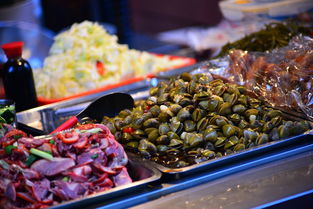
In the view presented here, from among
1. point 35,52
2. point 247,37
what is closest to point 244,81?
point 247,37

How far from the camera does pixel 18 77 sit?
2223 mm

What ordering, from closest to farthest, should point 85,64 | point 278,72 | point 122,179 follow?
point 122,179 → point 278,72 → point 85,64

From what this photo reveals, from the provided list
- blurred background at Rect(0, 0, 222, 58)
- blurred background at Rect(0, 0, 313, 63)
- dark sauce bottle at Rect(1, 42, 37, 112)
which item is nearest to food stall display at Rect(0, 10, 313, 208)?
dark sauce bottle at Rect(1, 42, 37, 112)

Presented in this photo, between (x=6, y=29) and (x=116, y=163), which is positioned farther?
(x=6, y=29)

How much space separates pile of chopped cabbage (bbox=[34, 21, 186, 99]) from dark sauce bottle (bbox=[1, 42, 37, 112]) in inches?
11.7

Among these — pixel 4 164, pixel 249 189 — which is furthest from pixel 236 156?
pixel 4 164

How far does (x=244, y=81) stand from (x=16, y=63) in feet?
3.51

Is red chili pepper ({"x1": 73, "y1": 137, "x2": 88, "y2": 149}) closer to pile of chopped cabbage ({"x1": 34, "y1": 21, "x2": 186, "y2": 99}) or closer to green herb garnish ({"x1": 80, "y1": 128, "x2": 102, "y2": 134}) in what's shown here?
green herb garnish ({"x1": 80, "y1": 128, "x2": 102, "y2": 134})

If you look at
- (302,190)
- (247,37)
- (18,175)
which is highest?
(247,37)

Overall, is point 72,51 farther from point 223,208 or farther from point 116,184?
point 223,208

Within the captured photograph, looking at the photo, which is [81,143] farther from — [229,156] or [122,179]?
[229,156]

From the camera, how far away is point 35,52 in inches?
176

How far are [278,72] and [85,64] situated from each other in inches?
51.5

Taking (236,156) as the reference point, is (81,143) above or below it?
above
